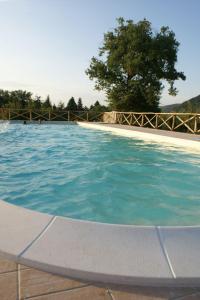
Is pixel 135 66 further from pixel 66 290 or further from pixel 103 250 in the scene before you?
pixel 66 290

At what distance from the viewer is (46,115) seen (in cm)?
2192

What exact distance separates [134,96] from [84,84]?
4468 mm

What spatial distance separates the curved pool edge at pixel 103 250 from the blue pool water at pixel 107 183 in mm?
1790

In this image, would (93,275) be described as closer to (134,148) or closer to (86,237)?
(86,237)

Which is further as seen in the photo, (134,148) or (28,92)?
(28,92)

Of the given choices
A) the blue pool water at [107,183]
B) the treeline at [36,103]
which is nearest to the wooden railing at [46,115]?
the treeline at [36,103]

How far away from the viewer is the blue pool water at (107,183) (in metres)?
4.59

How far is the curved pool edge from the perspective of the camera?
6.29 feet

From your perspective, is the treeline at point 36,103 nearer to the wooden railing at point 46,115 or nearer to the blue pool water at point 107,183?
the wooden railing at point 46,115

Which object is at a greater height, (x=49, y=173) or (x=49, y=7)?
(x=49, y=7)

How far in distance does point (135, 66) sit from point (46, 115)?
728cm

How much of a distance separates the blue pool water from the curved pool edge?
5.87 ft

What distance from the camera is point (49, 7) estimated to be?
10.1 m

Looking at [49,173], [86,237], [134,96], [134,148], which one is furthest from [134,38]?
[86,237]
